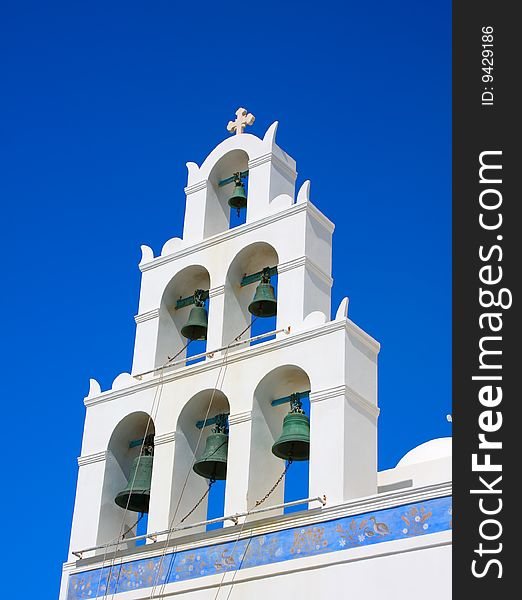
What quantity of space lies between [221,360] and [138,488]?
1805 mm

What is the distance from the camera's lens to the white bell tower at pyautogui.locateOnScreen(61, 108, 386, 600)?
1478 centimetres

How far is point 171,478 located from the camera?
15.7 meters

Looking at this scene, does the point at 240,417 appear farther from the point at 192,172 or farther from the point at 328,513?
the point at 192,172

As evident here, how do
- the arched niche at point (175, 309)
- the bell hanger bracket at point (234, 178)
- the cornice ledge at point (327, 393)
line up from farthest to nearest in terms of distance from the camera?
the bell hanger bracket at point (234, 178), the arched niche at point (175, 309), the cornice ledge at point (327, 393)

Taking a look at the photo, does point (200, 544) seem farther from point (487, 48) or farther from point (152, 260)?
point (487, 48)

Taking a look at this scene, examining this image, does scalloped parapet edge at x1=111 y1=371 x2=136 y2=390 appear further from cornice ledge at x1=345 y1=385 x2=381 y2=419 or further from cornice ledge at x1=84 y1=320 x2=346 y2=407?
cornice ledge at x1=345 y1=385 x2=381 y2=419

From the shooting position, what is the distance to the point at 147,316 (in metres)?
17.2

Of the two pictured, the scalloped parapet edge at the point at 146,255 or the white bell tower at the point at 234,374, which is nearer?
the white bell tower at the point at 234,374

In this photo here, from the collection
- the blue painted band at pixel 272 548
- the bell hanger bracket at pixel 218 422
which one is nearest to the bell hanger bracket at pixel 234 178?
the bell hanger bracket at pixel 218 422

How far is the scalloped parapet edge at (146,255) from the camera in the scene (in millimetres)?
17672

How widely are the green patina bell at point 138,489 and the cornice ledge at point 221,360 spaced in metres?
0.87

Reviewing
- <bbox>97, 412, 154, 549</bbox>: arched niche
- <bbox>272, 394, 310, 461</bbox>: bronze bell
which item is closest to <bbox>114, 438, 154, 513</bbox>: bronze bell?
<bbox>97, 412, 154, 549</bbox>: arched niche

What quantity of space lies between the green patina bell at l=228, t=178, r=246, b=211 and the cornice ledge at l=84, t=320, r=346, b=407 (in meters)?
2.51

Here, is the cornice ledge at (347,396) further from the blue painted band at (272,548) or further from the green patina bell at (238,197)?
the green patina bell at (238,197)
